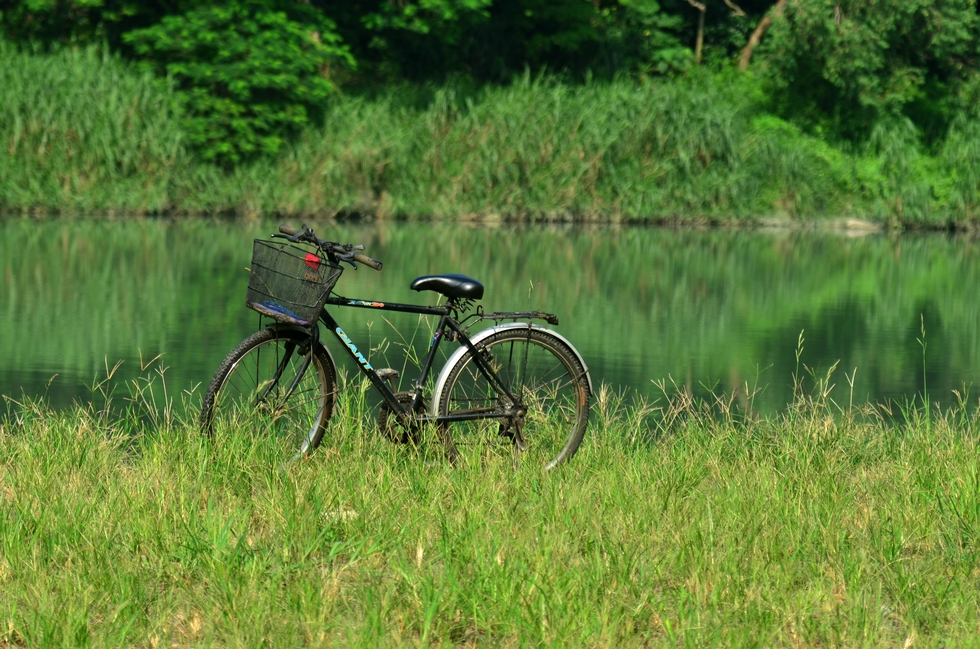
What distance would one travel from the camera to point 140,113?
26.1 metres

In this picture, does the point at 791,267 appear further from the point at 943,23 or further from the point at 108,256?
the point at 943,23

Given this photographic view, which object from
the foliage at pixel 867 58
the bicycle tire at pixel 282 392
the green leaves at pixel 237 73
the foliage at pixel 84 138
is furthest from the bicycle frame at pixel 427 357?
the foliage at pixel 867 58

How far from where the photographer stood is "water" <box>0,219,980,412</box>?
10125 millimetres

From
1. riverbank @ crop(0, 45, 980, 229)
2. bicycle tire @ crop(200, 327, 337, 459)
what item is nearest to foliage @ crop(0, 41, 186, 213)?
riverbank @ crop(0, 45, 980, 229)

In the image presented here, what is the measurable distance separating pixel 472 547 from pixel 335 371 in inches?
62.6

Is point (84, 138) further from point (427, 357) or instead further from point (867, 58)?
point (427, 357)

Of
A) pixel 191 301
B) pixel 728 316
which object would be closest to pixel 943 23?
pixel 728 316

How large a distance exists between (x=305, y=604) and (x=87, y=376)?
594 centimetres

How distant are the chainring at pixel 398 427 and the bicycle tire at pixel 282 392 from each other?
21 cm

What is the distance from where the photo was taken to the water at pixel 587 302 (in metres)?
10.1

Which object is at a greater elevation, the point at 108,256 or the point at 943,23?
the point at 943,23

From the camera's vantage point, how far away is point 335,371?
5777 millimetres

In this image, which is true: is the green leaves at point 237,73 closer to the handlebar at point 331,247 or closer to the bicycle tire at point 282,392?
the bicycle tire at point 282,392

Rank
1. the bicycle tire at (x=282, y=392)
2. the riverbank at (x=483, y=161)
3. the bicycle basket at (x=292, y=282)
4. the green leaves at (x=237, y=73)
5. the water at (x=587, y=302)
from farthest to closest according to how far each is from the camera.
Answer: the green leaves at (x=237, y=73) → the riverbank at (x=483, y=161) → the water at (x=587, y=302) → the bicycle tire at (x=282, y=392) → the bicycle basket at (x=292, y=282)
